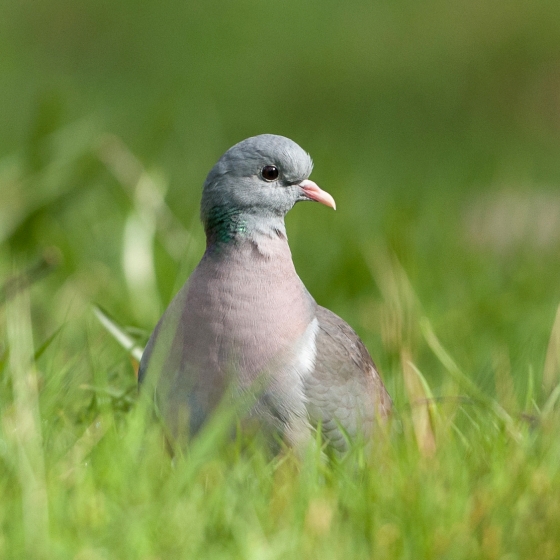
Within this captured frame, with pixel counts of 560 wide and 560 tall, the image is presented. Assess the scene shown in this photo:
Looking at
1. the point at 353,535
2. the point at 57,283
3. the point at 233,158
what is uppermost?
the point at 233,158

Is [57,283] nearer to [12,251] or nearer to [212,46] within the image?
[12,251]

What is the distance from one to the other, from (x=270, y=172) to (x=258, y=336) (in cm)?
60

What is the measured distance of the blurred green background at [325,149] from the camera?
5.03 metres

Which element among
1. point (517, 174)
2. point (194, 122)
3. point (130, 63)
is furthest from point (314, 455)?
point (130, 63)

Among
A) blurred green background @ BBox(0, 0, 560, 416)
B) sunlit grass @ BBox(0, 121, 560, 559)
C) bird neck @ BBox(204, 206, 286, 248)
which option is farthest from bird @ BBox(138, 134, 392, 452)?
blurred green background @ BBox(0, 0, 560, 416)

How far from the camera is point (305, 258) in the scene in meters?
5.90

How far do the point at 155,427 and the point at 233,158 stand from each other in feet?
3.17

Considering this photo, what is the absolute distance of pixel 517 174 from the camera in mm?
7758

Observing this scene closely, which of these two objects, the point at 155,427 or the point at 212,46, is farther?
the point at 212,46

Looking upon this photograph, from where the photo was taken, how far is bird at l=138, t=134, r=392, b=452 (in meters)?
3.10

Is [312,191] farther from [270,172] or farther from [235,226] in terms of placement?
[235,226]

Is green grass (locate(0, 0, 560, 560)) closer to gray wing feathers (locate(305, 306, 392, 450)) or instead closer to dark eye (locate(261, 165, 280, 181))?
gray wing feathers (locate(305, 306, 392, 450))

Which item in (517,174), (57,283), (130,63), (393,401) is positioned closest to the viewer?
(393,401)

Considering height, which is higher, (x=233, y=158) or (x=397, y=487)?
(x=233, y=158)
